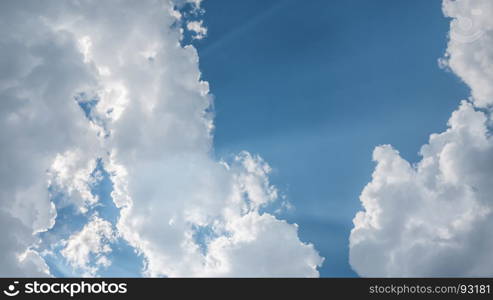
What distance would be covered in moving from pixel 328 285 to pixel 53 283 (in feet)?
79.0

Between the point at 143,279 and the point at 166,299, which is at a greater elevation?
the point at 143,279

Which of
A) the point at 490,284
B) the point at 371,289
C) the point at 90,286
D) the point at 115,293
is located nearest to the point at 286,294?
the point at 371,289

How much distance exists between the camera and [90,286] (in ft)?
80.2

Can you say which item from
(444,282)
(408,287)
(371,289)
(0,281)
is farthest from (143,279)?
(444,282)

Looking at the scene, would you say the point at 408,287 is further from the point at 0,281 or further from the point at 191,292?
the point at 0,281

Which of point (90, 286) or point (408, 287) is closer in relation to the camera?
point (90, 286)

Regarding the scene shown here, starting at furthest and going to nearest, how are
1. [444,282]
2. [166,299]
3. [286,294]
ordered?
[444,282] < [286,294] < [166,299]

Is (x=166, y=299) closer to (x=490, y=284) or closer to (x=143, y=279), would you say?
(x=143, y=279)

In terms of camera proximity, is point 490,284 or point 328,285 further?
point 490,284

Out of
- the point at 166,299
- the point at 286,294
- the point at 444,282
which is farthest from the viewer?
the point at 444,282

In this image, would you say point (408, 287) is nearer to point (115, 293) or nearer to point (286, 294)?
point (286, 294)

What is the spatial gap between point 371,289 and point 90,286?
25020 mm

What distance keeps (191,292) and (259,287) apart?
5.77m

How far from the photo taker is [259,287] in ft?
80.0
